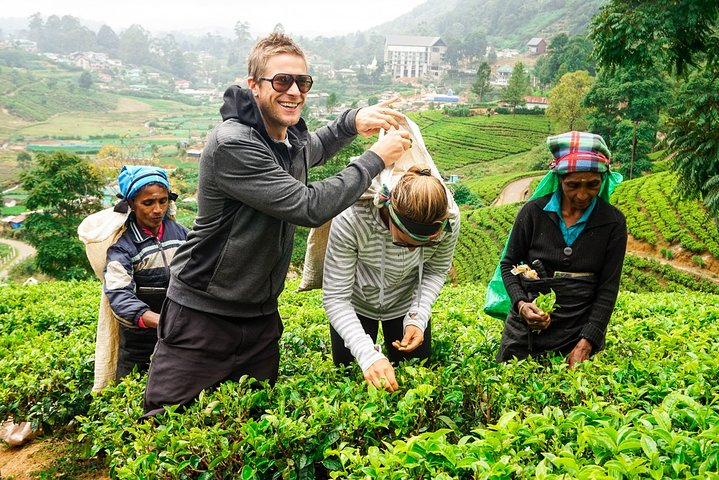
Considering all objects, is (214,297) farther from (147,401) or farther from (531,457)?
(531,457)

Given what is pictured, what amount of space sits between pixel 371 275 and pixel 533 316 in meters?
0.86

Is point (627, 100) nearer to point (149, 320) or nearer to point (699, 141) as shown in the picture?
point (699, 141)

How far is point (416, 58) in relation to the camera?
5531 inches

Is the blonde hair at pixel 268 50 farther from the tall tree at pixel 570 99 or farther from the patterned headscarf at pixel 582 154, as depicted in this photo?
the tall tree at pixel 570 99

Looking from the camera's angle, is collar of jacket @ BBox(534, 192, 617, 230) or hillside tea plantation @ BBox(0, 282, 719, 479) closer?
hillside tea plantation @ BBox(0, 282, 719, 479)

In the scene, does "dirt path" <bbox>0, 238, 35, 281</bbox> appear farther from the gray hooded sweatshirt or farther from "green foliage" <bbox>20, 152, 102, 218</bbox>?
the gray hooded sweatshirt

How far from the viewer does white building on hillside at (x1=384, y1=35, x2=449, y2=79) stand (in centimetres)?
13888

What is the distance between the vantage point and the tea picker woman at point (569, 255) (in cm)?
271

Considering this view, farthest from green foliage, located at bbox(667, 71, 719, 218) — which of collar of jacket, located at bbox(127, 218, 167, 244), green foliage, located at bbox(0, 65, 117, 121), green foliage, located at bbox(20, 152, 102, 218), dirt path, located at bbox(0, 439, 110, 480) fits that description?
green foliage, located at bbox(0, 65, 117, 121)

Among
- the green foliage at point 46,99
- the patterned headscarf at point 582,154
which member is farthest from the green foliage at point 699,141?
the green foliage at point 46,99

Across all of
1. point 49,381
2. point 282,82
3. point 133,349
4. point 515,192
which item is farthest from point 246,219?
point 515,192

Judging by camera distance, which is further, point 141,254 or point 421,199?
point 141,254

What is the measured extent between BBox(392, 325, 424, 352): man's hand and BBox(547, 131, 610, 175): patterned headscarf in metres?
1.08

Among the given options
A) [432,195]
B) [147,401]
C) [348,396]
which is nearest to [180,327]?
[147,401]
